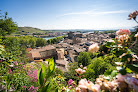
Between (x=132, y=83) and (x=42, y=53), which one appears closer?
(x=132, y=83)

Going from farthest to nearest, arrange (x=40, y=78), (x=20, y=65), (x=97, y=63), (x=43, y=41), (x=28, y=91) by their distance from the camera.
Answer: (x=43, y=41), (x=97, y=63), (x=20, y=65), (x=28, y=91), (x=40, y=78)

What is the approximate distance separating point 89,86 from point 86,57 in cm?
1354

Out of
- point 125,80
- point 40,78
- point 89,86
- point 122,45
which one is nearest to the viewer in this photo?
point 125,80

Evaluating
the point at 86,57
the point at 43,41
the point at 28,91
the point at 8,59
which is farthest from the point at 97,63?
the point at 43,41

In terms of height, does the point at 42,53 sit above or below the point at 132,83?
below

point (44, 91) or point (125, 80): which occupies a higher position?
point (125, 80)

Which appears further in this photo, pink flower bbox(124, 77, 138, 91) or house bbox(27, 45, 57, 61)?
house bbox(27, 45, 57, 61)

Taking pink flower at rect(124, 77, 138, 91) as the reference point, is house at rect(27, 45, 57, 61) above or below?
below

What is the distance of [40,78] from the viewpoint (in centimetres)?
126

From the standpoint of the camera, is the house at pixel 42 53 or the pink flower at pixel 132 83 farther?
the house at pixel 42 53

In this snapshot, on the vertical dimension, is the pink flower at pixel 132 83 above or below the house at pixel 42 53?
above

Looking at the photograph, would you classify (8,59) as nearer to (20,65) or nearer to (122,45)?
(20,65)

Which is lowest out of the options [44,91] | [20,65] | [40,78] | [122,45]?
[20,65]

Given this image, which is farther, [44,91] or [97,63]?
[97,63]
